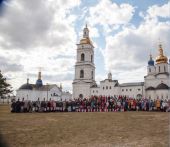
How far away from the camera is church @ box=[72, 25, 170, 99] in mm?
62156

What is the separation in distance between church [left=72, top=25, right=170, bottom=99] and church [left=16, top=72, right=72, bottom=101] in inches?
818

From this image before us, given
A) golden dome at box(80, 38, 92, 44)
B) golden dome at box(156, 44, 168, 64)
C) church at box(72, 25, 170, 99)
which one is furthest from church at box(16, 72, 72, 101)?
golden dome at box(156, 44, 168, 64)

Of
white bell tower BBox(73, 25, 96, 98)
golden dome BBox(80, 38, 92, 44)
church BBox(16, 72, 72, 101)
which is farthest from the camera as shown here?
church BBox(16, 72, 72, 101)

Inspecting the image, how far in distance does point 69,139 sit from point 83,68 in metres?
55.0

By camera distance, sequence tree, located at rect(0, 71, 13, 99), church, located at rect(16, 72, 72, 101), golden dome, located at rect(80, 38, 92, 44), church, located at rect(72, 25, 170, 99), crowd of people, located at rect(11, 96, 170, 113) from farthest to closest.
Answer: church, located at rect(16, 72, 72, 101)
golden dome, located at rect(80, 38, 92, 44)
church, located at rect(72, 25, 170, 99)
tree, located at rect(0, 71, 13, 99)
crowd of people, located at rect(11, 96, 170, 113)

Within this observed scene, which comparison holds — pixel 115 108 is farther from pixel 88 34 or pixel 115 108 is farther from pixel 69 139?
pixel 88 34

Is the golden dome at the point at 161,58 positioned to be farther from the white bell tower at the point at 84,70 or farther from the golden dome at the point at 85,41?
the golden dome at the point at 85,41

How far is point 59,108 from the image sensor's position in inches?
1081

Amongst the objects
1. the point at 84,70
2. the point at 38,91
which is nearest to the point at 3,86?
the point at 84,70

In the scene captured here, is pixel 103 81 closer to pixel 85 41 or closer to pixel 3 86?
pixel 85 41

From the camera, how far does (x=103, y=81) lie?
65.8m

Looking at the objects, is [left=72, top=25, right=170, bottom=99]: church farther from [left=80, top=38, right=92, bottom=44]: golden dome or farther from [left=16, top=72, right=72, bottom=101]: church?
[left=16, top=72, right=72, bottom=101]: church

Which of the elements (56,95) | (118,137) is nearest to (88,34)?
(56,95)

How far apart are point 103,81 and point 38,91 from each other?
1110 inches
